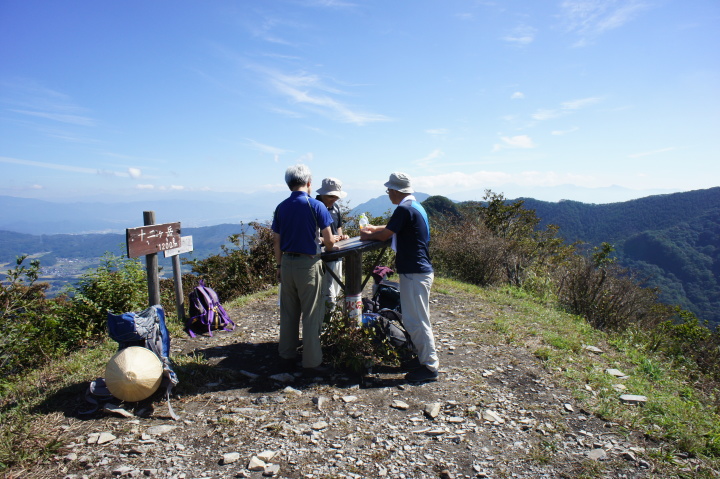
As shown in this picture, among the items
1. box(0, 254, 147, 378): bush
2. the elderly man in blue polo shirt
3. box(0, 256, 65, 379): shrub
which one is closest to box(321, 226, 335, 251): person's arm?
the elderly man in blue polo shirt

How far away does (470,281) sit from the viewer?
11.1 meters

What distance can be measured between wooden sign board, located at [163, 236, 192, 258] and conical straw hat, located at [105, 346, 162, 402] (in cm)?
226

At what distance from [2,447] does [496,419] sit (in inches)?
147

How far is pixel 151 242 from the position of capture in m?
5.12

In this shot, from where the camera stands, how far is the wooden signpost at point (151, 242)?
15.8 feet

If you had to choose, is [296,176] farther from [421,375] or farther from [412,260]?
[421,375]

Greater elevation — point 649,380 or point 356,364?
point 356,364

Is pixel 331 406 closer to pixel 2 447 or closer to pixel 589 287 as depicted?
pixel 2 447

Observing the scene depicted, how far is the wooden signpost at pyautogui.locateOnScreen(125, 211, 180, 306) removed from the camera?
4816mm

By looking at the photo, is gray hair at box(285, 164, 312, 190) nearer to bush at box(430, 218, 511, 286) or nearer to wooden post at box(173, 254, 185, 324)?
wooden post at box(173, 254, 185, 324)

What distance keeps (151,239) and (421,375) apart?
380 cm

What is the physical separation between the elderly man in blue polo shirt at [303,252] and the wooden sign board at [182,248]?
232cm

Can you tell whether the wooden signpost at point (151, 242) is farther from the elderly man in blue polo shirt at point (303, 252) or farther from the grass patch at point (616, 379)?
the grass patch at point (616, 379)

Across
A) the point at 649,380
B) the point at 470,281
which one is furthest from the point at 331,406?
the point at 470,281
